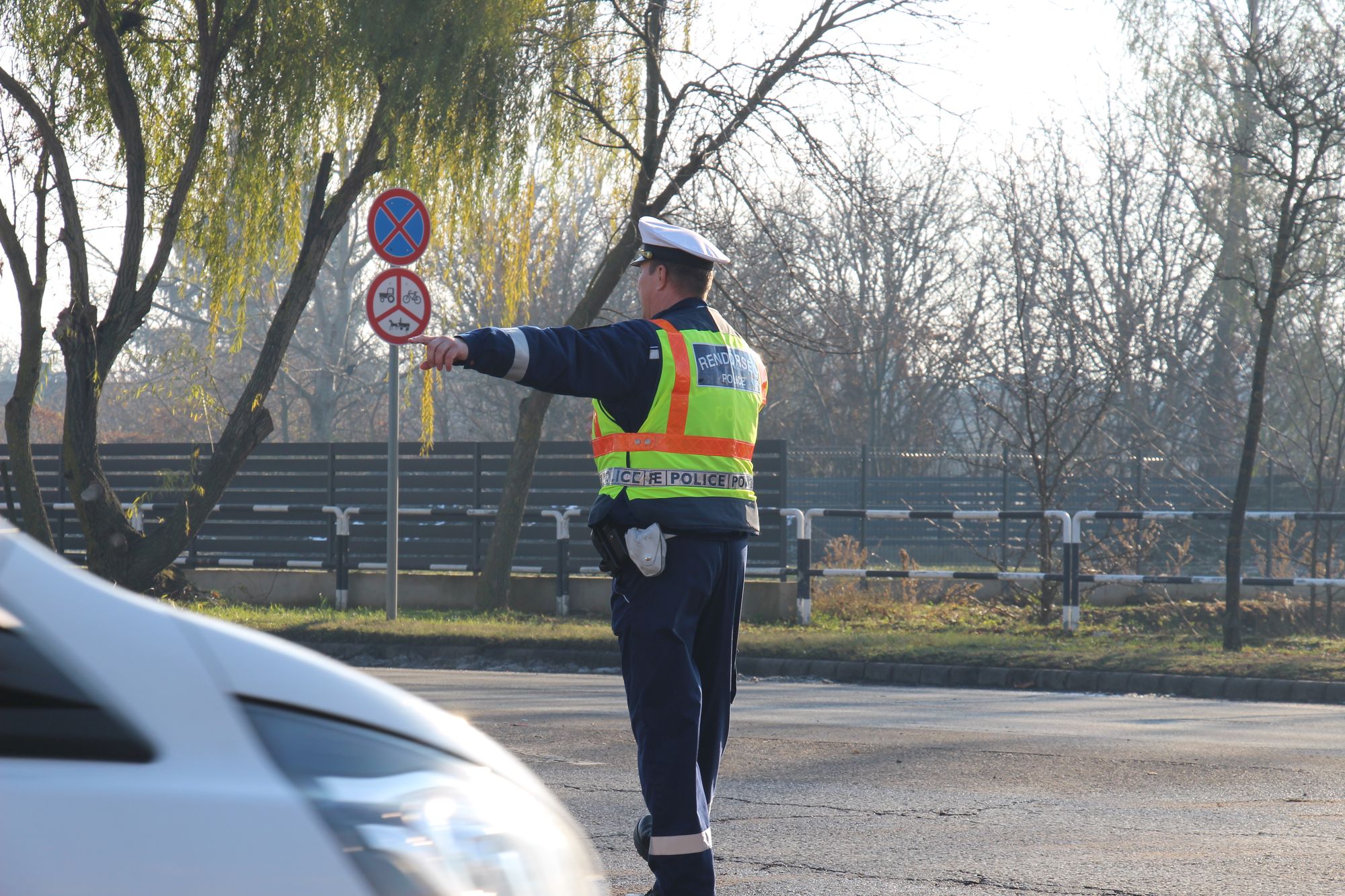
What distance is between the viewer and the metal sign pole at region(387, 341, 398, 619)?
41.2 ft

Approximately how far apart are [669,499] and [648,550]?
0.18 metres

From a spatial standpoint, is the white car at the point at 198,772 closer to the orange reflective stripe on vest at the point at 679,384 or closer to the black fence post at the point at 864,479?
the orange reflective stripe on vest at the point at 679,384

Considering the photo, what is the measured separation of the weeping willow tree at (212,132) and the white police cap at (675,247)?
28.7 ft

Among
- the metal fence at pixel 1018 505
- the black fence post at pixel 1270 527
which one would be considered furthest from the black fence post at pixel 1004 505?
the black fence post at pixel 1270 527

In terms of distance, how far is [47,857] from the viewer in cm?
146

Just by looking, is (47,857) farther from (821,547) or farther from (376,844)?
(821,547)

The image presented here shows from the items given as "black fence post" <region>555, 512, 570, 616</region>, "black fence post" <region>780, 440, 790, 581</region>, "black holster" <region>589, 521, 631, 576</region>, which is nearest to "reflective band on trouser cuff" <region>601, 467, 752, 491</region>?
"black holster" <region>589, 521, 631, 576</region>

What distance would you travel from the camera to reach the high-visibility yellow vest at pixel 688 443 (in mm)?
4008

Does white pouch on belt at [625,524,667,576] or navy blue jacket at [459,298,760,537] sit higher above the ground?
navy blue jacket at [459,298,760,537]

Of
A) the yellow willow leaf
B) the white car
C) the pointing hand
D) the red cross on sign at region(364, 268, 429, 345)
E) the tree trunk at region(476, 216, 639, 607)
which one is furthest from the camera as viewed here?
the tree trunk at region(476, 216, 639, 607)

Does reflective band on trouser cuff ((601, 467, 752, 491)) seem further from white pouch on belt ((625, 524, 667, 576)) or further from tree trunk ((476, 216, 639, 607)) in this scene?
tree trunk ((476, 216, 639, 607))

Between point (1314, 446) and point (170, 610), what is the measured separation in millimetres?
17615

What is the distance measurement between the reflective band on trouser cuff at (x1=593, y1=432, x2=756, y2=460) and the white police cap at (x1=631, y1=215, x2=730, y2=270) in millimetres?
537

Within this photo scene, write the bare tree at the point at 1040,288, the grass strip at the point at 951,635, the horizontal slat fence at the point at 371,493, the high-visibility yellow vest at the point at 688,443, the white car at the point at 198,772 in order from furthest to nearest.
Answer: the bare tree at the point at 1040,288 < the horizontal slat fence at the point at 371,493 < the grass strip at the point at 951,635 < the high-visibility yellow vest at the point at 688,443 < the white car at the point at 198,772
